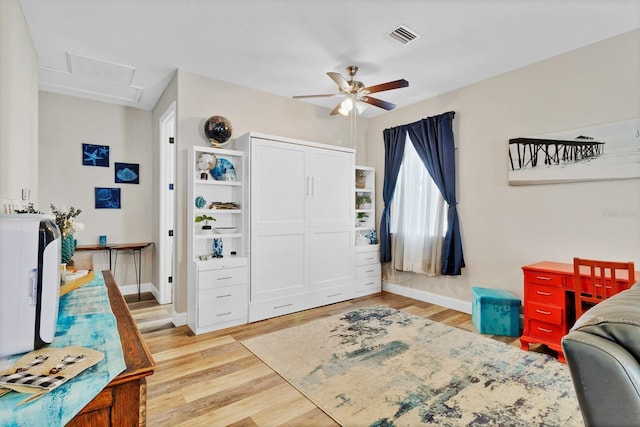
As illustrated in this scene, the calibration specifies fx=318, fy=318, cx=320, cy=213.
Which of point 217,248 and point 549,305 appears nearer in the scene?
point 549,305

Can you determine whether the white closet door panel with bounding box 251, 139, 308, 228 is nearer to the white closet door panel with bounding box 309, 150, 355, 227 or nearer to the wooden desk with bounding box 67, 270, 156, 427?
the white closet door panel with bounding box 309, 150, 355, 227

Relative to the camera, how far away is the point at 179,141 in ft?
11.3

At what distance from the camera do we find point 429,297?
167 inches

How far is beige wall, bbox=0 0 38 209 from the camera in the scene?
188 centimetres

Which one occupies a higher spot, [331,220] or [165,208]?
[165,208]

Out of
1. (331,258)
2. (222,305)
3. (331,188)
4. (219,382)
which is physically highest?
(331,188)

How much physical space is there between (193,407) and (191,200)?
2014mm

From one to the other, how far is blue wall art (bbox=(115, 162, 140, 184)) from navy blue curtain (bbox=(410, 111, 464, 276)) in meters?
4.05

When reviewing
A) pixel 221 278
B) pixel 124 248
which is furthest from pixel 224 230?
pixel 124 248

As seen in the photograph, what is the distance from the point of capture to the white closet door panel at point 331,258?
13.2ft

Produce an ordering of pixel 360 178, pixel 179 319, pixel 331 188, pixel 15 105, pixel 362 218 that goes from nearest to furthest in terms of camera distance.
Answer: pixel 15 105, pixel 179 319, pixel 331 188, pixel 360 178, pixel 362 218

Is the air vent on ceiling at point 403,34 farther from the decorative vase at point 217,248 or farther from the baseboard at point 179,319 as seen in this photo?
the baseboard at point 179,319

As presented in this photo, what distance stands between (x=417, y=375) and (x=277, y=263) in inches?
75.6

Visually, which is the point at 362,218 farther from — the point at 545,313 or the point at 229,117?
the point at 545,313
